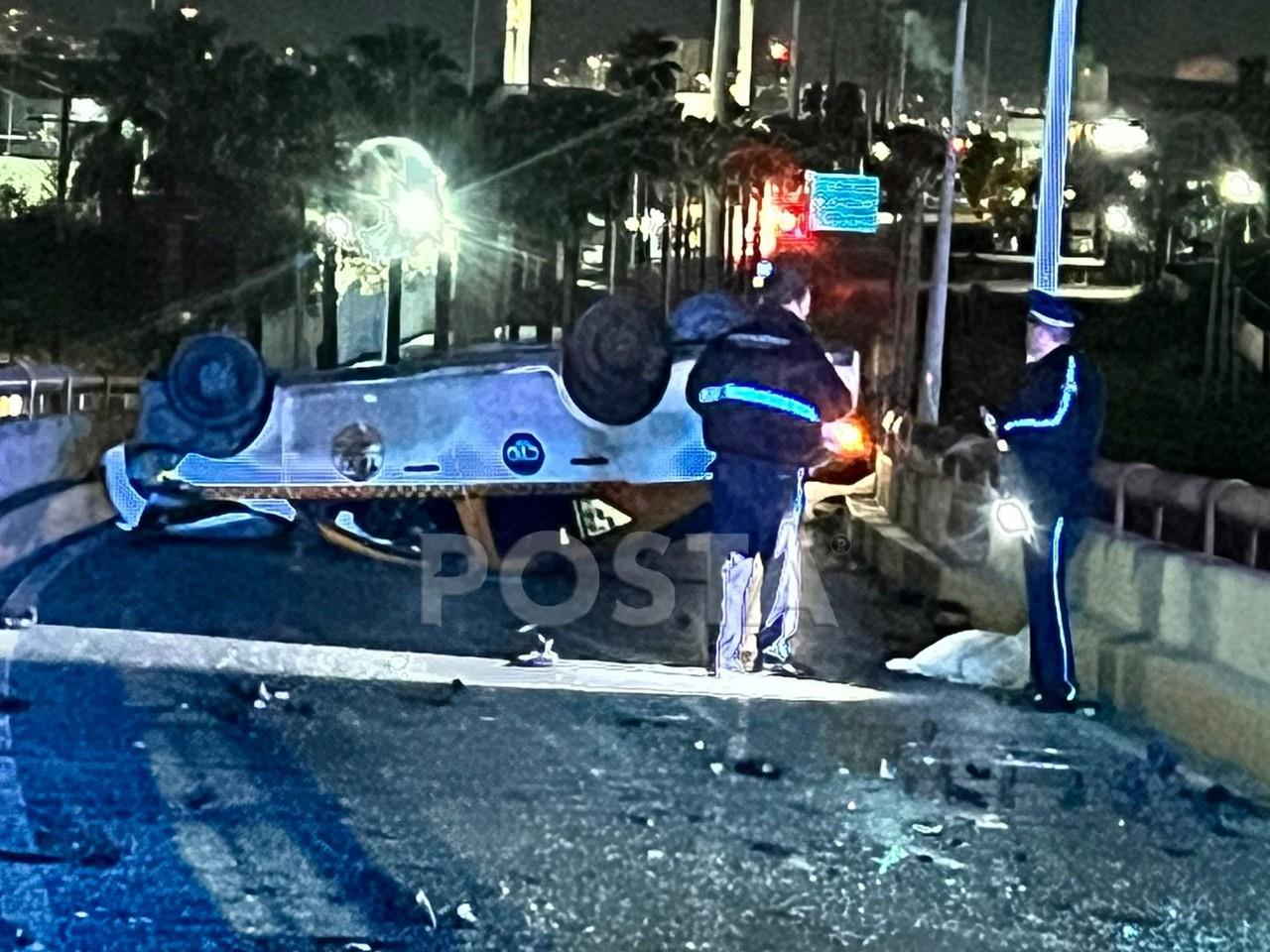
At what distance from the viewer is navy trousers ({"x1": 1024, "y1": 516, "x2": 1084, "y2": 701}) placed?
871 centimetres

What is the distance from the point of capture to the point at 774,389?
899 centimetres

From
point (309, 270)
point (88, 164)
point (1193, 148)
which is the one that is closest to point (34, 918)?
point (309, 270)

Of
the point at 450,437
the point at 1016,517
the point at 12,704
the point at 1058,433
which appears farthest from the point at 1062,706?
the point at 450,437

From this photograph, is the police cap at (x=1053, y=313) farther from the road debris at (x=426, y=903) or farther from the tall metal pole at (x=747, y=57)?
the tall metal pole at (x=747, y=57)

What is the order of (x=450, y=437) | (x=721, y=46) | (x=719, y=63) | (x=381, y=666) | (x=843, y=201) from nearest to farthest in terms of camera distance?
(x=381, y=666)
(x=450, y=437)
(x=721, y=46)
(x=719, y=63)
(x=843, y=201)

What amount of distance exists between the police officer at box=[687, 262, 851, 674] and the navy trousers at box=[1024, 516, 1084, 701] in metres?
1.08

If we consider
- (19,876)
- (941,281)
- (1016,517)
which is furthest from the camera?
Answer: (941,281)

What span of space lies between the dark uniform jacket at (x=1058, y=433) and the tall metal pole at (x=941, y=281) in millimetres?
21555

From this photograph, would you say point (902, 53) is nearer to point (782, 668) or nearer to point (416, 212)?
point (416, 212)

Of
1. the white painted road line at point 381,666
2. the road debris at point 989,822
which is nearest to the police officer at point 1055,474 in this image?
the white painted road line at point 381,666

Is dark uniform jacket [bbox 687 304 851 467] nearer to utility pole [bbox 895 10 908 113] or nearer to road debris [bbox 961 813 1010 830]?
road debris [bbox 961 813 1010 830]

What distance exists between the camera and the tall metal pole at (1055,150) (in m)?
14.8

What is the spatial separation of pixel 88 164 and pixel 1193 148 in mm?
27181

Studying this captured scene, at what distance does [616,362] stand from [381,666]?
12.5 feet
